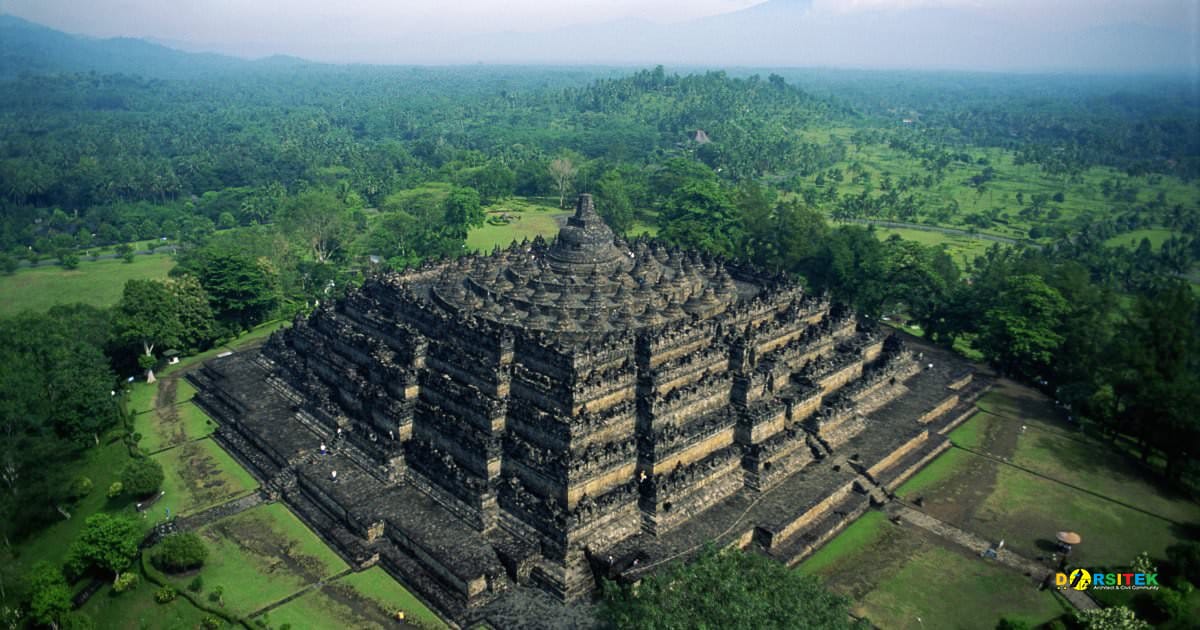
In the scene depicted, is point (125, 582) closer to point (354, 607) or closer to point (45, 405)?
point (354, 607)

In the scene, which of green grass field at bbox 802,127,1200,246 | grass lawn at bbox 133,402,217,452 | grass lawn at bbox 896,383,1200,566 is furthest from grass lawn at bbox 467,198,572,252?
green grass field at bbox 802,127,1200,246

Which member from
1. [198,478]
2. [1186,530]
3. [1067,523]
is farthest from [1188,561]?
[198,478]

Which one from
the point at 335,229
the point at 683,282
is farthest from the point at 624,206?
the point at 683,282

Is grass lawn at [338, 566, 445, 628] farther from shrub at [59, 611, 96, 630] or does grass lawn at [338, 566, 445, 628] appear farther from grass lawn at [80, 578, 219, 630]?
shrub at [59, 611, 96, 630]

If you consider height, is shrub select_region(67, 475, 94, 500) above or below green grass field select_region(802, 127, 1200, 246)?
below

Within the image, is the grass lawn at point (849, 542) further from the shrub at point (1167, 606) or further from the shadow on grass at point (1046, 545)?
the shrub at point (1167, 606)

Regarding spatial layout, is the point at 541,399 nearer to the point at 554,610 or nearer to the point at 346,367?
the point at 554,610
